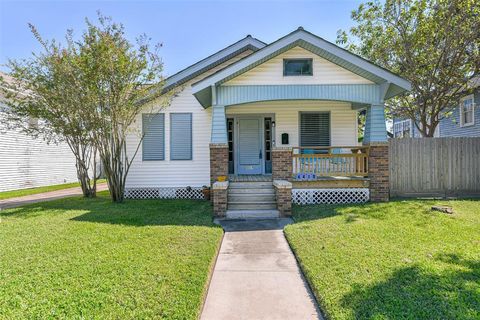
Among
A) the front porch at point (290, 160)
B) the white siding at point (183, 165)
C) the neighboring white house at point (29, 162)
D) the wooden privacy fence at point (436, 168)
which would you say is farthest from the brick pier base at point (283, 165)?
the neighboring white house at point (29, 162)

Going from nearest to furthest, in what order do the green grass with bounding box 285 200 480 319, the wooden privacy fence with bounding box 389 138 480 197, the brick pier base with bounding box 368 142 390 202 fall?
the green grass with bounding box 285 200 480 319
the brick pier base with bounding box 368 142 390 202
the wooden privacy fence with bounding box 389 138 480 197

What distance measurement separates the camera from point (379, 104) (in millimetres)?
8555

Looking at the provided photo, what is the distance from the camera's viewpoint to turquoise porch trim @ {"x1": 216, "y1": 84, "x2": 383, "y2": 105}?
8.58 metres

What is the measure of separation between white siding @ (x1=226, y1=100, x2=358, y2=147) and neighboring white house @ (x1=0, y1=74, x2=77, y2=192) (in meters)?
10.8

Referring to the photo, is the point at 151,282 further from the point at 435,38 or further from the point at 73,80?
the point at 435,38

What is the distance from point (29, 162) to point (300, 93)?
14.5m

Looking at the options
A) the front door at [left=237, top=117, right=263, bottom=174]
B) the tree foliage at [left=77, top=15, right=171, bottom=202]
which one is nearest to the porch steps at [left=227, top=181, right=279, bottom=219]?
the front door at [left=237, top=117, right=263, bottom=174]

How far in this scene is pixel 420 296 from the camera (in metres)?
3.22

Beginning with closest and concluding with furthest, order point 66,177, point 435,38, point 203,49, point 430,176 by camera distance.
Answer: point 430,176, point 435,38, point 203,49, point 66,177

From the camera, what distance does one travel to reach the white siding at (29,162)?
43.7ft

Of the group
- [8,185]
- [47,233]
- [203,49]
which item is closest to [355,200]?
[47,233]

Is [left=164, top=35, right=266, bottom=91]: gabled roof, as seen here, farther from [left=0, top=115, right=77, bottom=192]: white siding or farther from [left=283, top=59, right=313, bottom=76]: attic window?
[left=0, top=115, right=77, bottom=192]: white siding

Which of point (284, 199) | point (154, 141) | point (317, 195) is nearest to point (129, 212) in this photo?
point (154, 141)

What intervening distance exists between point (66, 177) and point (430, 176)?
19270 millimetres
